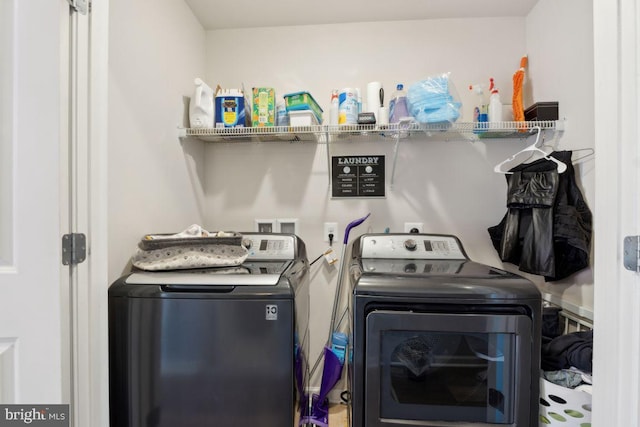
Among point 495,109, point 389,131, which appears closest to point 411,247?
point 389,131

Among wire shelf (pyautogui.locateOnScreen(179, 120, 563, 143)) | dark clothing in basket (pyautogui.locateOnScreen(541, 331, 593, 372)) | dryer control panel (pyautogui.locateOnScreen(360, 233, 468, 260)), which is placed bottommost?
dark clothing in basket (pyautogui.locateOnScreen(541, 331, 593, 372))

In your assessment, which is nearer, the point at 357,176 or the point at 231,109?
the point at 231,109

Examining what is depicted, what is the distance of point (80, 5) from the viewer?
85 cm

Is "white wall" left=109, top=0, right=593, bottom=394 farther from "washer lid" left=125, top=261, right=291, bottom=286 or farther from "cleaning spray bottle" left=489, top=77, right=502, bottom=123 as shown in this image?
"washer lid" left=125, top=261, right=291, bottom=286

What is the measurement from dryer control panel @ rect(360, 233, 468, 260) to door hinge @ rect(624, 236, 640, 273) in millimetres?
727

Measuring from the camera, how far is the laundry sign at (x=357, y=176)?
1781 mm

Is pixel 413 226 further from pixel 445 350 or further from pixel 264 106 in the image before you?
pixel 264 106

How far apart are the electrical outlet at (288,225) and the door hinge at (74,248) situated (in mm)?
1065

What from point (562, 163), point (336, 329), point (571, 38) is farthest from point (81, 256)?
point (571, 38)

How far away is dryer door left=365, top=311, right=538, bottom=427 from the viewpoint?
3.11 feet

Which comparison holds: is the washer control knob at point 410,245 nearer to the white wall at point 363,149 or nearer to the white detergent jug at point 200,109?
the white wall at point 363,149

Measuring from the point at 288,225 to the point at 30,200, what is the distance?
1220 mm

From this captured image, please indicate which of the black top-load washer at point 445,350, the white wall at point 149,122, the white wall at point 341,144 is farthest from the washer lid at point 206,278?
the white wall at point 341,144

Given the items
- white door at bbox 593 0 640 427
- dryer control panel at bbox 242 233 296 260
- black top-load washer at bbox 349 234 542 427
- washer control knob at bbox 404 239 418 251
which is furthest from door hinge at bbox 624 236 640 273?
dryer control panel at bbox 242 233 296 260
